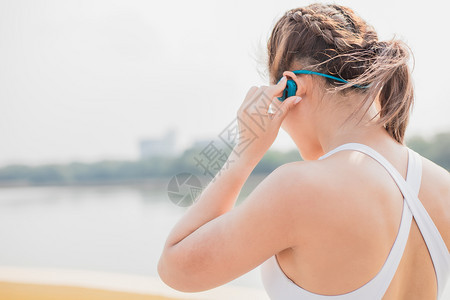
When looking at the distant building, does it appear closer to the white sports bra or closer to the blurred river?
the blurred river

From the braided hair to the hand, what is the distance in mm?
72

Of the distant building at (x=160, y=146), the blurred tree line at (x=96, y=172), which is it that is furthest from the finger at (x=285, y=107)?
the distant building at (x=160, y=146)

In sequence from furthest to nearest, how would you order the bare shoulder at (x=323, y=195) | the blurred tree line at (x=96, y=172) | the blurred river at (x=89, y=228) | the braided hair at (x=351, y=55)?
the blurred tree line at (x=96, y=172), the blurred river at (x=89, y=228), the braided hair at (x=351, y=55), the bare shoulder at (x=323, y=195)

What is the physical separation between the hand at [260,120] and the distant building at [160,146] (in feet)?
32.0

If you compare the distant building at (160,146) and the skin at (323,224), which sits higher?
the distant building at (160,146)

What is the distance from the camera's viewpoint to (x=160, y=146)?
10.9 metres

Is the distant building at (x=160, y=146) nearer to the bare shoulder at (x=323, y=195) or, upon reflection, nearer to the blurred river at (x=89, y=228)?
the blurred river at (x=89, y=228)

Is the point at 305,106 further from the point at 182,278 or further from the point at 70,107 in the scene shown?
the point at 70,107

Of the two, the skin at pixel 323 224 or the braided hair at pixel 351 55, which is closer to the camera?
the skin at pixel 323 224

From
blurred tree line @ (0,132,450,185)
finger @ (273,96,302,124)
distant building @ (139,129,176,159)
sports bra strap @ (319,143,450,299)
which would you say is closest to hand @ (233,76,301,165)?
finger @ (273,96,302,124)

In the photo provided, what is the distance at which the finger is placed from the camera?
2.85ft

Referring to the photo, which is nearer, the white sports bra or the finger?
the white sports bra

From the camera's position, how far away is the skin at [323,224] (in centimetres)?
69

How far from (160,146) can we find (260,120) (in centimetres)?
1017
